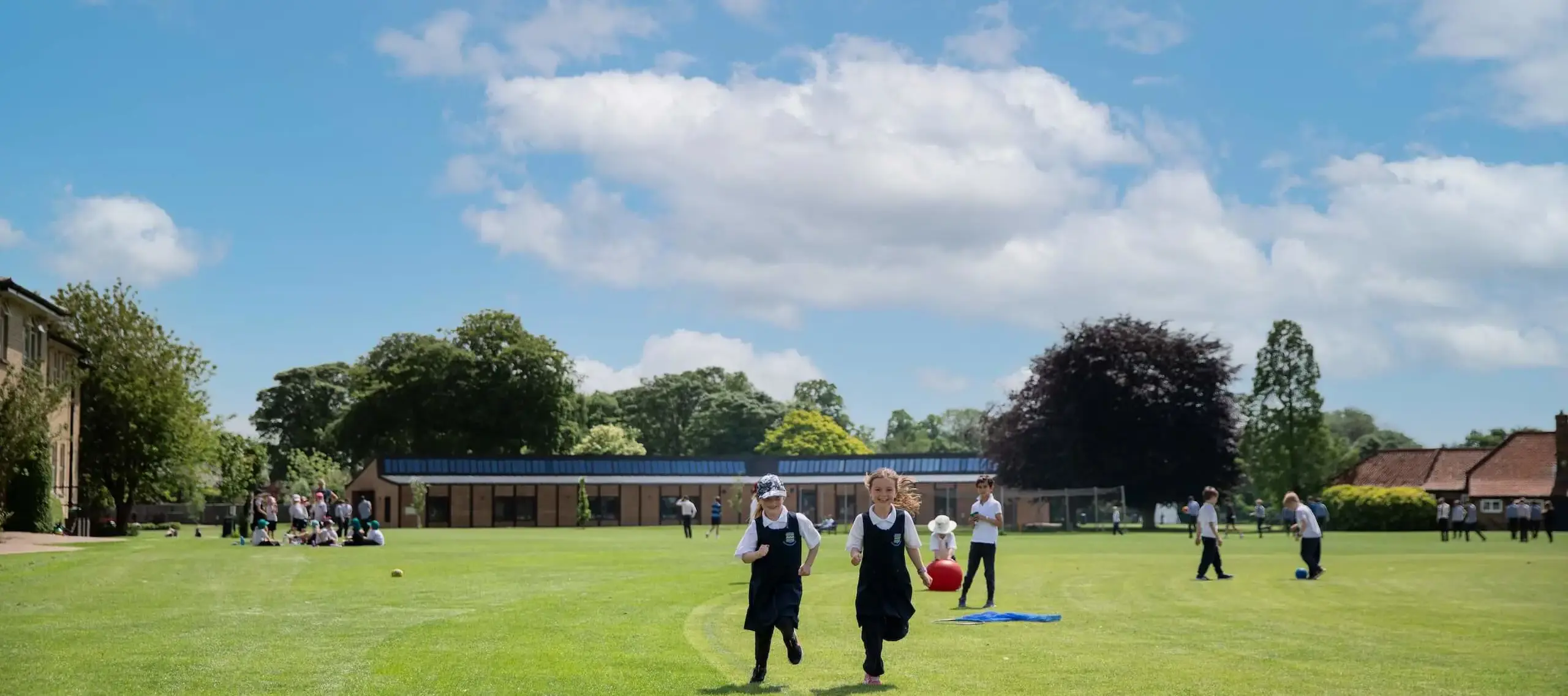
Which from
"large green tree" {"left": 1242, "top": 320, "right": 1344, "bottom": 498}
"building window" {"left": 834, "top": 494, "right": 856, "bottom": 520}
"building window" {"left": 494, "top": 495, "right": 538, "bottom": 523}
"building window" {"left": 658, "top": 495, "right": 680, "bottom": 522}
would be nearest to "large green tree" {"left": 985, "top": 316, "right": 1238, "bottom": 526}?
"large green tree" {"left": 1242, "top": 320, "right": 1344, "bottom": 498}

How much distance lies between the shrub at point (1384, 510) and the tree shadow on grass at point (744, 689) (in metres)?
57.4

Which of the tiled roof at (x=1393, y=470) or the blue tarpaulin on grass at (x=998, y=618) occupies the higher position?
the tiled roof at (x=1393, y=470)

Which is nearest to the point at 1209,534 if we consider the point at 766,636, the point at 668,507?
the point at 766,636

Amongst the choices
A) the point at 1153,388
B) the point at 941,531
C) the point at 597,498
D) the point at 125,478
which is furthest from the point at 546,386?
the point at 941,531

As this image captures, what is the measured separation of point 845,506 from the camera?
94.2 meters

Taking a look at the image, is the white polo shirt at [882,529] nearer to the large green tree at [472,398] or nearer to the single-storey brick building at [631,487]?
the single-storey brick building at [631,487]

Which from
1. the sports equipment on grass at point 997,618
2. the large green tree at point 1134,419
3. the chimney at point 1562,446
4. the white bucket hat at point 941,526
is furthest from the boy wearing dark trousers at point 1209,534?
the chimney at point 1562,446

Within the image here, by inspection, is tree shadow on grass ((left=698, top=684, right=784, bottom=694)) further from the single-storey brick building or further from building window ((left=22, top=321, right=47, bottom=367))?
the single-storey brick building

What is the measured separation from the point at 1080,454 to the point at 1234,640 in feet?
188

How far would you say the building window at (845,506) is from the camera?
308ft

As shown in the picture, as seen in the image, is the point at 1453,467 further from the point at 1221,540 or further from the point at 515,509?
the point at 1221,540

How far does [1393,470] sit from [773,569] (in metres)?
76.7

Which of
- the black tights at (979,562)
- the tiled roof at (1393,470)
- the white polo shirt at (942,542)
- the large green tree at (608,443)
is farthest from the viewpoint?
the large green tree at (608,443)

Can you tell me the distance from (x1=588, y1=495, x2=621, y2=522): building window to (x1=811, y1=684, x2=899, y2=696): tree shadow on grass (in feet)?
260
